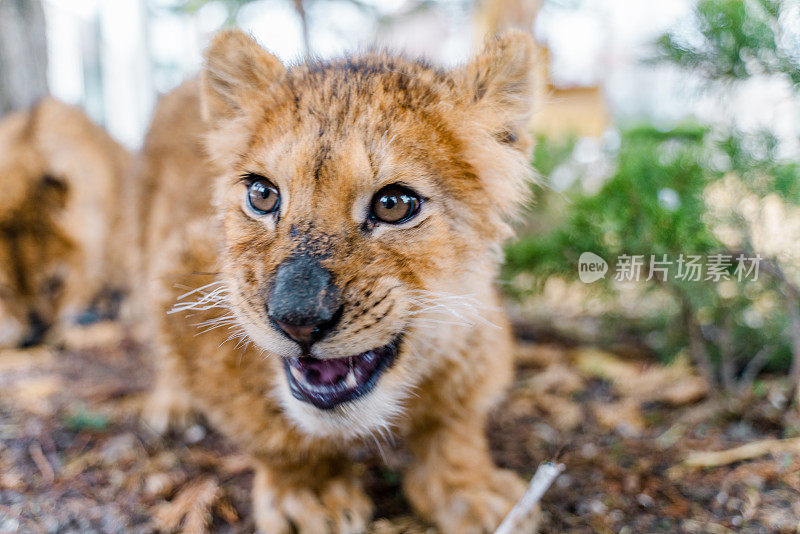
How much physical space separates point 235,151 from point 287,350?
39.2 inches

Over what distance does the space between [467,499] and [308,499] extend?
68cm

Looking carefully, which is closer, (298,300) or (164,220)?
(298,300)

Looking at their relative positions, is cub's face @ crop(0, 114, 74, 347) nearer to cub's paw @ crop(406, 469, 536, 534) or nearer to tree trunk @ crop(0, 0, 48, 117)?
tree trunk @ crop(0, 0, 48, 117)

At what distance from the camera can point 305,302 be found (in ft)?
5.73

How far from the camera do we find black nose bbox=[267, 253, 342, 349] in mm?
1736

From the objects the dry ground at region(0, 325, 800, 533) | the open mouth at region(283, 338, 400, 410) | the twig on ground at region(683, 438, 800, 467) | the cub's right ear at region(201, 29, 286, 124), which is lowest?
the dry ground at region(0, 325, 800, 533)

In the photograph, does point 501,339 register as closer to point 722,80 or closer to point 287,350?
point 287,350

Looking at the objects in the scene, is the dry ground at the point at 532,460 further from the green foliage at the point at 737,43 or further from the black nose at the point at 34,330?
the green foliage at the point at 737,43

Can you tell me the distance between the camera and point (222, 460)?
3.12 metres

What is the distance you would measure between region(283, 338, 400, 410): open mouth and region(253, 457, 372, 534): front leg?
0.66 metres

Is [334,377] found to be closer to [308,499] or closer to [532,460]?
[308,499]

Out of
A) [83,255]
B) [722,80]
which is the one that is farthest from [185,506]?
[83,255]

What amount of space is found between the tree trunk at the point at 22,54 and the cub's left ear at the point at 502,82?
5.51 m
